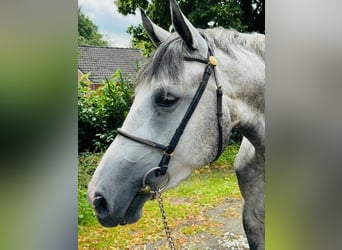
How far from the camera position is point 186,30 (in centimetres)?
167

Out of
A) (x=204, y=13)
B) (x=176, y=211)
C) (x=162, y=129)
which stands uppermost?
(x=204, y=13)

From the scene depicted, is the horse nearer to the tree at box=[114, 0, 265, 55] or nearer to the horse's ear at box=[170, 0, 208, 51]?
the horse's ear at box=[170, 0, 208, 51]

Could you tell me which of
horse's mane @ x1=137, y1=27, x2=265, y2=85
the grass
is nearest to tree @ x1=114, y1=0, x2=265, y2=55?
horse's mane @ x1=137, y1=27, x2=265, y2=85

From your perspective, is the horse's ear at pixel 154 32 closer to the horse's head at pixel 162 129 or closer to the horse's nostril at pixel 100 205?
the horse's head at pixel 162 129

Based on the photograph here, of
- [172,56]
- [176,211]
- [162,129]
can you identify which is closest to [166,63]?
[172,56]

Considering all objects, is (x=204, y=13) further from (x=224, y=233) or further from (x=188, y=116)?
(x=224, y=233)

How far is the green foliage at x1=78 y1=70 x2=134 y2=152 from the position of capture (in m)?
1.91

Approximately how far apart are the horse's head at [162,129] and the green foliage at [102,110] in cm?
20

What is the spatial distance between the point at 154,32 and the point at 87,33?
1.09 ft

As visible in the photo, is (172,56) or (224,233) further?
(224,233)

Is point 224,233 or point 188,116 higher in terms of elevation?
point 188,116
